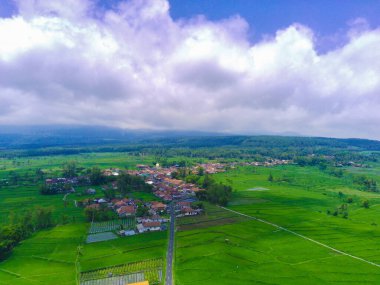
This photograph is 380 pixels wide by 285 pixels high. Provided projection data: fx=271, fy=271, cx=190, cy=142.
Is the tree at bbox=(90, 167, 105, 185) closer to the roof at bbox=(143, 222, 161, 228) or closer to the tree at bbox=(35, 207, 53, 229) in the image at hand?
the tree at bbox=(35, 207, 53, 229)

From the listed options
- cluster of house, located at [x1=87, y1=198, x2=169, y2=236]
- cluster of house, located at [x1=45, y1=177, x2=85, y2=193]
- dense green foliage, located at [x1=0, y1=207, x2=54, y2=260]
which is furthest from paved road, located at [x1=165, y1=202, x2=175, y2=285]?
cluster of house, located at [x1=45, y1=177, x2=85, y2=193]

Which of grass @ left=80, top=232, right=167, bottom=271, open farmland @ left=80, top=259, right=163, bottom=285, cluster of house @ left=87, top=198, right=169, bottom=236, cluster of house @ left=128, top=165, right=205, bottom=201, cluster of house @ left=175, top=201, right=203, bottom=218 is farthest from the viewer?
cluster of house @ left=128, top=165, right=205, bottom=201

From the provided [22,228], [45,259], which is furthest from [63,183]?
[45,259]

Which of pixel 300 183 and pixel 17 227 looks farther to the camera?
pixel 300 183

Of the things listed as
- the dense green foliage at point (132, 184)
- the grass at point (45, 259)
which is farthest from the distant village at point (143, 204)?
the grass at point (45, 259)

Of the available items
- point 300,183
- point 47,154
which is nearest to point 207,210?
point 300,183

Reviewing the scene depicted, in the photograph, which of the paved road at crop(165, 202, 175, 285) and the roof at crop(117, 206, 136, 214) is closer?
the paved road at crop(165, 202, 175, 285)

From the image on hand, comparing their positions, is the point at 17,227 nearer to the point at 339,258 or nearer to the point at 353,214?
the point at 339,258

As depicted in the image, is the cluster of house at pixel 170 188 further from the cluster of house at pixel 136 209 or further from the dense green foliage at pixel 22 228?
the dense green foliage at pixel 22 228
